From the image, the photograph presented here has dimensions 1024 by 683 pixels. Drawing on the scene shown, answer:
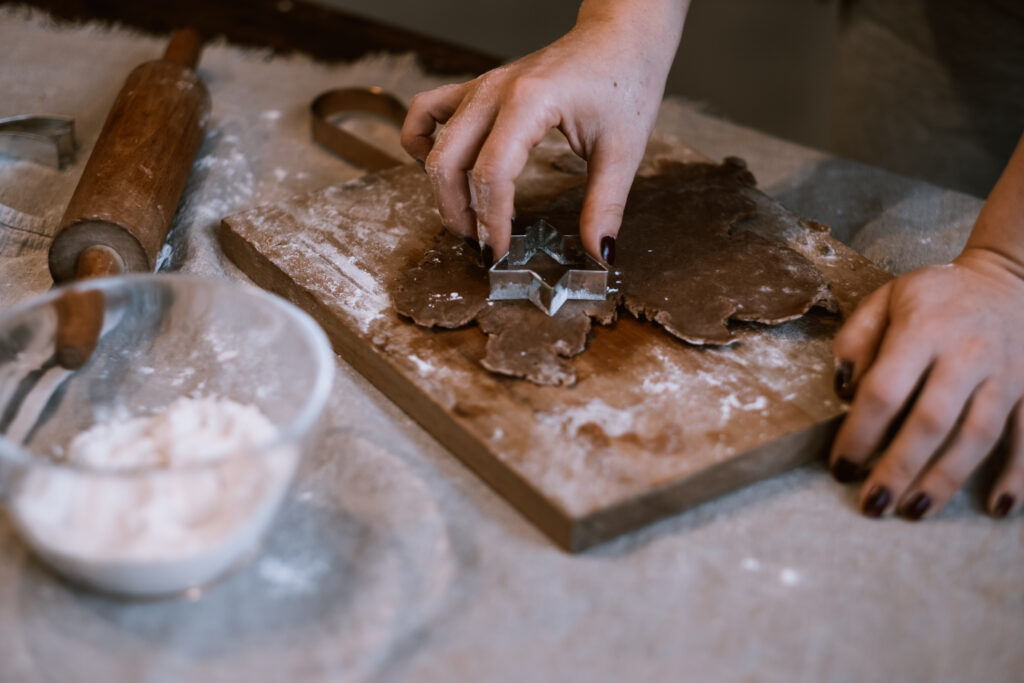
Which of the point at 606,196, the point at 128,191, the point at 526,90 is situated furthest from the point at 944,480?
the point at 128,191

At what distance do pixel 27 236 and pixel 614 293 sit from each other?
85cm

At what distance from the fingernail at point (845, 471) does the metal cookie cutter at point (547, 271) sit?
0.34 meters

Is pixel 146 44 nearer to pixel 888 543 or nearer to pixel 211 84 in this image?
pixel 211 84

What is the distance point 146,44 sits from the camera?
73.1 inches

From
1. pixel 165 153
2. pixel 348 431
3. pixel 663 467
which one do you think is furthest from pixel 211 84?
pixel 663 467

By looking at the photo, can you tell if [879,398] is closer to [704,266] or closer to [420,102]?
[704,266]

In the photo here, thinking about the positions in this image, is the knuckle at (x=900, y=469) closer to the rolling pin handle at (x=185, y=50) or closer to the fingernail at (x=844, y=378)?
the fingernail at (x=844, y=378)

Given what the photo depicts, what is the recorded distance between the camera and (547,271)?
43.2 inches

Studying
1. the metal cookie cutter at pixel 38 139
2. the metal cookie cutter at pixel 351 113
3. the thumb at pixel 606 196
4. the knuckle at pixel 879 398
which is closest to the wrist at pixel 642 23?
the thumb at pixel 606 196

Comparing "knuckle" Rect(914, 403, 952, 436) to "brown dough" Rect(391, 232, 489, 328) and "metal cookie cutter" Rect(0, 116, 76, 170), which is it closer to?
"brown dough" Rect(391, 232, 489, 328)

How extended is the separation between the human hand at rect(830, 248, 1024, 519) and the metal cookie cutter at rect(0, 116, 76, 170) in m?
1.29

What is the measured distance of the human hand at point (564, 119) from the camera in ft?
3.34

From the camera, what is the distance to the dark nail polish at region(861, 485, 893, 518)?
2.78 feet

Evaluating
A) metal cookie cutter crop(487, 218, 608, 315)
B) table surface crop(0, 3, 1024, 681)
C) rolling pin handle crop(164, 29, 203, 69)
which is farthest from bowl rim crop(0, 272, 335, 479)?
rolling pin handle crop(164, 29, 203, 69)
